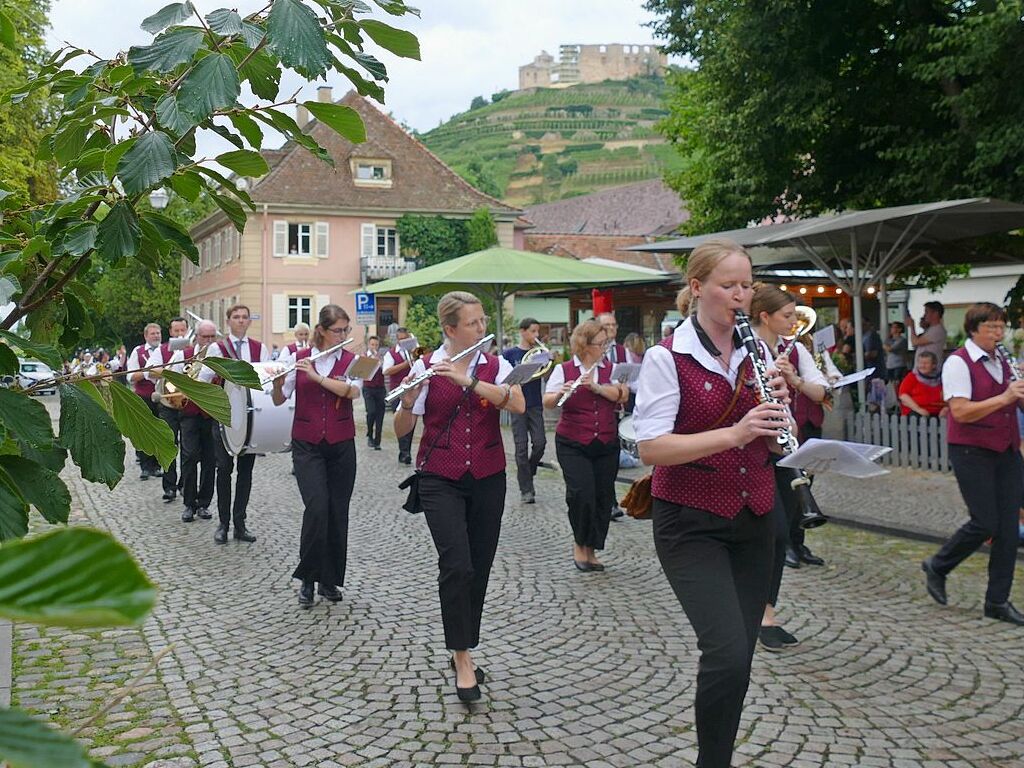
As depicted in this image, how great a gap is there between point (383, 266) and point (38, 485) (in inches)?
1672

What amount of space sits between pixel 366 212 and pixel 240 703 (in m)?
40.7

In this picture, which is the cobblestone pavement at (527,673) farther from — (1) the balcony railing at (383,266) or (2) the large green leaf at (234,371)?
(1) the balcony railing at (383,266)

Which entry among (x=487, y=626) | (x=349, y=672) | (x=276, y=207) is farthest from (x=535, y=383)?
(x=276, y=207)

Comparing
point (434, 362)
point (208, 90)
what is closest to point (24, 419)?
point (208, 90)

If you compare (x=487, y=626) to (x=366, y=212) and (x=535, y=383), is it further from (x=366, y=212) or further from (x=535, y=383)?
(x=366, y=212)

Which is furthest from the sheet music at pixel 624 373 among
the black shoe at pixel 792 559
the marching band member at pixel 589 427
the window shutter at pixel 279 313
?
the window shutter at pixel 279 313

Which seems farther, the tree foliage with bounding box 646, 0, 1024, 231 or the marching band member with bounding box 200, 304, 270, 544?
the tree foliage with bounding box 646, 0, 1024, 231

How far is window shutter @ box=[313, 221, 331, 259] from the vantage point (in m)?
43.3

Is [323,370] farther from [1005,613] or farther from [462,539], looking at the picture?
[1005,613]

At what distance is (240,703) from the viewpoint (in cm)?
469

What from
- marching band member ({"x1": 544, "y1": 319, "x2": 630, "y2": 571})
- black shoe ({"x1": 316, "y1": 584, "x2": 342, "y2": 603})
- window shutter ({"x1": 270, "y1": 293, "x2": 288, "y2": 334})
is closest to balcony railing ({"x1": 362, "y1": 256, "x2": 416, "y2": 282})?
window shutter ({"x1": 270, "y1": 293, "x2": 288, "y2": 334})

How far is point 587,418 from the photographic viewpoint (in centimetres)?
818

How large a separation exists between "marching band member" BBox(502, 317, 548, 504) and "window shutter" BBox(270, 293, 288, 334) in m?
31.4

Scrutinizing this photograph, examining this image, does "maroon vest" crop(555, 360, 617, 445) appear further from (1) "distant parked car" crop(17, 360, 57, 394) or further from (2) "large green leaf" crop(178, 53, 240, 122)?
(2) "large green leaf" crop(178, 53, 240, 122)
